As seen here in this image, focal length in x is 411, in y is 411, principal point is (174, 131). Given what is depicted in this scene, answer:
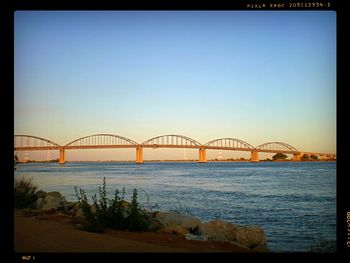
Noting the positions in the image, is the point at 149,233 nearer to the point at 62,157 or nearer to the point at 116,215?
the point at 116,215

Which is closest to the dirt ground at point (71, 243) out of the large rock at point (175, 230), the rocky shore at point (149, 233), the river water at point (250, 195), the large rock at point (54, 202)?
the rocky shore at point (149, 233)

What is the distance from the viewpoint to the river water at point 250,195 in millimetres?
2514

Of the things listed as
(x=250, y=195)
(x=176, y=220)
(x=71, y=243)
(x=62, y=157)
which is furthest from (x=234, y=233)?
(x=250, y=195)

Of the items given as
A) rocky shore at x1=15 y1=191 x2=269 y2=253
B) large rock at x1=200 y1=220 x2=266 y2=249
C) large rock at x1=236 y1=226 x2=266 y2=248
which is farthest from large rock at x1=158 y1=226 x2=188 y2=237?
large rock at x1=236 y1=226 x2=266 y2=248

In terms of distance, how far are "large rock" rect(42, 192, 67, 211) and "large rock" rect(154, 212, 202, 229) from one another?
3.54 feet

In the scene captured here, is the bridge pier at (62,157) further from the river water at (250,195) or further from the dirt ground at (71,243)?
the dirt ground at (71,243)

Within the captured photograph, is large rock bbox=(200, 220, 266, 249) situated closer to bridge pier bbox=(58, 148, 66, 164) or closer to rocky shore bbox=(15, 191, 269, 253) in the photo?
rocky shore bbox=(15, 191, 269, 253)

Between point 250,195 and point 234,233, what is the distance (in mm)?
3688
